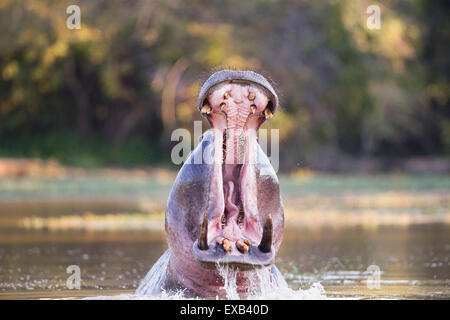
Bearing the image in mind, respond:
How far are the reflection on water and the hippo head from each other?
4.43 feet

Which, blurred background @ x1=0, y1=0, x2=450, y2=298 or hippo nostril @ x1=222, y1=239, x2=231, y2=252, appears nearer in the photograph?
hippo nostril @ x1=222, y1=239, x2=231, y2=252

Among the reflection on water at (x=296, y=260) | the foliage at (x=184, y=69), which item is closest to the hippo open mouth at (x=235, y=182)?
the reflection on water at (x=296, y=260)

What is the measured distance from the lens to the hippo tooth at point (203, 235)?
A: 16.0 ft

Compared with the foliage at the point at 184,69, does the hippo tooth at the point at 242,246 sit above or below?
below

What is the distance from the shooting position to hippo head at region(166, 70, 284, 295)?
5012 millimetres

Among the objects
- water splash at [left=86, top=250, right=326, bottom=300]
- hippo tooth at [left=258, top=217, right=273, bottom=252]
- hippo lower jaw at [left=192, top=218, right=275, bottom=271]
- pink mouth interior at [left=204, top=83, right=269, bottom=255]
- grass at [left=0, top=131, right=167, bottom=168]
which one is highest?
grass at [left=0, top=131, right=167, bottom=168]

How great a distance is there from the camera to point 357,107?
2691cm

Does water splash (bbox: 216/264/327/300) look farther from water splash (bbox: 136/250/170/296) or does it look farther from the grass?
A: the grass

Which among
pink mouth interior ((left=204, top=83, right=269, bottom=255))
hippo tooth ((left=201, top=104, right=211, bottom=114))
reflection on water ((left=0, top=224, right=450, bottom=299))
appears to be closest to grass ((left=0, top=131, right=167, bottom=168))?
reflection on water ((left=0, top=224, right=450, bottom=299))

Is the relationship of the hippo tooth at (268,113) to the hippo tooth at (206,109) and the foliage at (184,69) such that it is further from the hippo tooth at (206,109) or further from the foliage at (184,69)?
the foliage at (184,69)

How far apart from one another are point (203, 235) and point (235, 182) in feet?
1.54

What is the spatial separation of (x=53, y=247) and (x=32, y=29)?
52.7 feet

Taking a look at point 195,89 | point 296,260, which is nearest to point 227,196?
point 296,260

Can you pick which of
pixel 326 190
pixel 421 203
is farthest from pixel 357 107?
pixel 421 203
